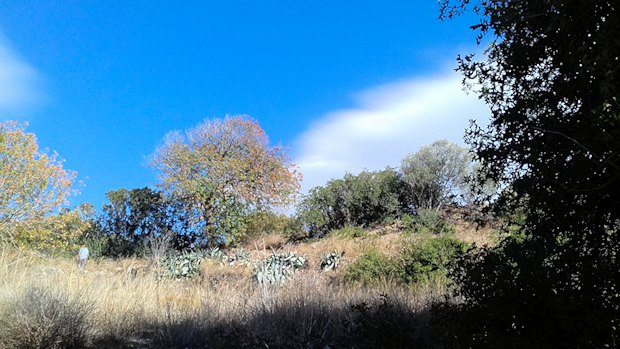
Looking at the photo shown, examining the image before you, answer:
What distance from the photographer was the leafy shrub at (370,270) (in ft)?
31.3

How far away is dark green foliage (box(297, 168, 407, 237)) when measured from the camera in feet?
59.1

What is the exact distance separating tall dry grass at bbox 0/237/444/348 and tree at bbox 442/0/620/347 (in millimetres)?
986

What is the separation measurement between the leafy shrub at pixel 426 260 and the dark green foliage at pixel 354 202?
7.65 m

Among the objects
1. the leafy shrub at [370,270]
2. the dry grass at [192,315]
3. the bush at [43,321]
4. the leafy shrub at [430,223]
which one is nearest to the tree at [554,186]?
the dry grass at [192,315]

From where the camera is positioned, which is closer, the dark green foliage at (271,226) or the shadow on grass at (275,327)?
the shadow on grass at (275,327)

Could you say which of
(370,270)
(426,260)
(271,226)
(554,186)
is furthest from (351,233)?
(554,186)

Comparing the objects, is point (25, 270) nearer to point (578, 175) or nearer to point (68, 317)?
point (68, 317)

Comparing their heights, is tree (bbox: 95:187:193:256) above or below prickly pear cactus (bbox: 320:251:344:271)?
above

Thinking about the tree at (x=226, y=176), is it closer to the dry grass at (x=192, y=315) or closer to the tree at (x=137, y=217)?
the tree at (x=137, y=217)

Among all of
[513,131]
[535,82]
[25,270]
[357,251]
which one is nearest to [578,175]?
[513,131]

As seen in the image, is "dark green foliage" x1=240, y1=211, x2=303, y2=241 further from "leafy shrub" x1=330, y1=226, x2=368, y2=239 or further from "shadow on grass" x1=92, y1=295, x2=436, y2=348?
"shadow on grass" x1=92, y1=295, x2=436, y2=348

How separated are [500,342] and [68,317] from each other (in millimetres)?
4492

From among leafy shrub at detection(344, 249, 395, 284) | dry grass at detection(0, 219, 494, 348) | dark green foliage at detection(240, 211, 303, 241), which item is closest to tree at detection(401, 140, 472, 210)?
dark green foliage at detection(240, 211, 303, 241)

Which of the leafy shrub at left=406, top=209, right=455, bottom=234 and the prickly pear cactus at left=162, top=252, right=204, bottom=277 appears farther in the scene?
the leafy shrub at left=406, top=209, right=455, bottom=234
